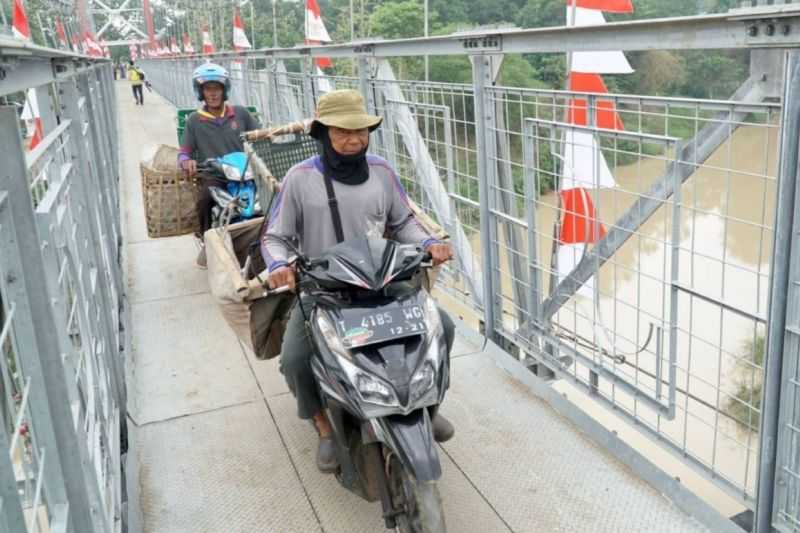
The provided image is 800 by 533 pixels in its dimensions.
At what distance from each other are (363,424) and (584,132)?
57.2 inches

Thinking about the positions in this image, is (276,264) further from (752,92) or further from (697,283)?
(697,283)

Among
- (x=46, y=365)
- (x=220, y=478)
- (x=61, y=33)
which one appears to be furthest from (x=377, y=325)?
(x=61, y=33)

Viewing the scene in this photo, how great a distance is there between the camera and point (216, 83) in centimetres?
529

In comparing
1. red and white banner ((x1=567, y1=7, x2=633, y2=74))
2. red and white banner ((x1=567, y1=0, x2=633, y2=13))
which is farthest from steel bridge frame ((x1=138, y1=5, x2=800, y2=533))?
red and white banner ((x1=567, y1=0, x2=633, y2=13))

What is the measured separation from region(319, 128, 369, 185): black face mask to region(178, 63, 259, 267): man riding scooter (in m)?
2.58

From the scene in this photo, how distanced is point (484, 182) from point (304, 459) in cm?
165

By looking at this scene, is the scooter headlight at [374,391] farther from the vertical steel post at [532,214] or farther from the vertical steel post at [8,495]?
the vertical steel post at [532,214]

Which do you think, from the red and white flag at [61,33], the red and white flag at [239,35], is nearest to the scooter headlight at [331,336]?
the red and white flag at [61,33]

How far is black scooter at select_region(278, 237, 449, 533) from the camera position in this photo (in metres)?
2.29

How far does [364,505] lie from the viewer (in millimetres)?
2971

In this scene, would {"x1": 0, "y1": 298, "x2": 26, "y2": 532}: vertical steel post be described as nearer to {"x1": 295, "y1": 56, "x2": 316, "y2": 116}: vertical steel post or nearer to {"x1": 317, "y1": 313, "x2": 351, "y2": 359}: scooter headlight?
{"x1": 317, "y1": 313, "x2": 351, "y2": 359}: scooter headlight

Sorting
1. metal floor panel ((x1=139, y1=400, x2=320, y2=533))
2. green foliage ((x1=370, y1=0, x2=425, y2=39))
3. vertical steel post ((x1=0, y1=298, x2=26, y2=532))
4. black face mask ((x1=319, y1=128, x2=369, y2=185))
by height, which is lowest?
metal floor panel ((x1=139, y1=400, x2=320, y2=533))

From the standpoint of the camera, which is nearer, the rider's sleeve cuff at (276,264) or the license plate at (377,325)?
the license plate at (377,325)

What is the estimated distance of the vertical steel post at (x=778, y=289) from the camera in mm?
2105
